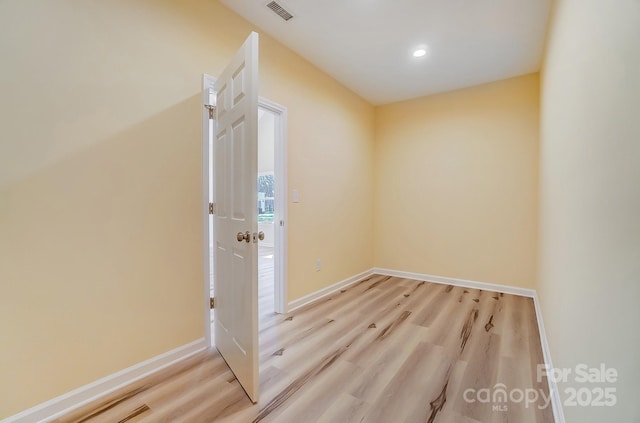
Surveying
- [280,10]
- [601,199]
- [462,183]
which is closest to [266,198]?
[462,183]

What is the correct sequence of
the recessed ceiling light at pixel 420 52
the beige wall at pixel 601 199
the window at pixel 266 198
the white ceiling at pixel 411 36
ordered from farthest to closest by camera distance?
the window at pixel 266 198
the recessed ceiling light at pixel 420 52
the white ceiling at pixel 411 36
the beige wall at pixel 601 199

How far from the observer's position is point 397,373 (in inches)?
74.3

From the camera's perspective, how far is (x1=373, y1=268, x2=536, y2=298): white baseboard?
3475mm

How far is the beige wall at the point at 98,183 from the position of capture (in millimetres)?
1396

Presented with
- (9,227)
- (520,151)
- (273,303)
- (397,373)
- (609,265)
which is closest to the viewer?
(609,265)

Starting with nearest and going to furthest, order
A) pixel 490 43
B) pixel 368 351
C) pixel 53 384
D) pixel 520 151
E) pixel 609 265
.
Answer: pixel 609 265 → pixel 53 384 → pixel 368 351 → pixel 490 43 → pixel 520 151

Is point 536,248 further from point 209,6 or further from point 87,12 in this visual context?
point 87,12

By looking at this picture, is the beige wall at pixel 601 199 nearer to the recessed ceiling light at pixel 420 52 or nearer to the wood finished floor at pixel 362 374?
the wood finished floor at pixel 362 374

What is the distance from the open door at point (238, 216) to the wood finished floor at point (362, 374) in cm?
22

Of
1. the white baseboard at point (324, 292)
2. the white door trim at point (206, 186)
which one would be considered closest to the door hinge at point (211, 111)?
the white door trim at point (206, 186)

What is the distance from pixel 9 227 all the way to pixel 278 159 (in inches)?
77.4

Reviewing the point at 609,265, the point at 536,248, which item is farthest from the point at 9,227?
the point at 536,248

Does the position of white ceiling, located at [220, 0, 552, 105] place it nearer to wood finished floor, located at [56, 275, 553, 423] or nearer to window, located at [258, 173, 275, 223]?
wood finished floor, located at [56, 275, 553, 423]

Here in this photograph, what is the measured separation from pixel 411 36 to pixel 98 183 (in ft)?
9.20
